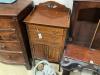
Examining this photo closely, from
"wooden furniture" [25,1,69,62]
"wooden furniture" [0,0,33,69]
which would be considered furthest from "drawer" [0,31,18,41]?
"wooden furniture" [25,1,69,62]

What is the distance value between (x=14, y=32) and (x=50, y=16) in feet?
1.41

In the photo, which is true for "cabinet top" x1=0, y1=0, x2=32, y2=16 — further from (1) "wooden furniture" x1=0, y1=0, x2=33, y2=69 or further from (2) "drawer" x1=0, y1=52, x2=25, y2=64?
(2) "drawer" x1=0, y1=52, x2=25, y2=64

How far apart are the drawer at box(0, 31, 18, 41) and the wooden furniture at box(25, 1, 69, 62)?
0.17m

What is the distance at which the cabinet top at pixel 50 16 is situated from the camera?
1.40 m

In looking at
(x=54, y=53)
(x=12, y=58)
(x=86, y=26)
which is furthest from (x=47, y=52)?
(x=86, y=26)

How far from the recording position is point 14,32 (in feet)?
4.78

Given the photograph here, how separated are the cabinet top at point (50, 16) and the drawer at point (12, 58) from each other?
1.66 feet

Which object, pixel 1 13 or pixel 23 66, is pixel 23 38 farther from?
pixel 23 66

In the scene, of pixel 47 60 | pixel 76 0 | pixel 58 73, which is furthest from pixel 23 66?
pixel 76 0

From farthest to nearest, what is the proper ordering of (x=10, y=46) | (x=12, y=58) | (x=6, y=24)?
(x=12, y=58) < (x=10, y=46) < (x=6, y=24)

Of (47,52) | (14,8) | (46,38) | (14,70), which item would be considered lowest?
(14,70)

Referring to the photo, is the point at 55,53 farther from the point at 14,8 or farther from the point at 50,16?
the point at 14,8

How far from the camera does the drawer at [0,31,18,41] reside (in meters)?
Result: 1.48

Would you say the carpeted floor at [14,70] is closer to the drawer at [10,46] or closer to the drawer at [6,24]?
the drawer at [10,46]
